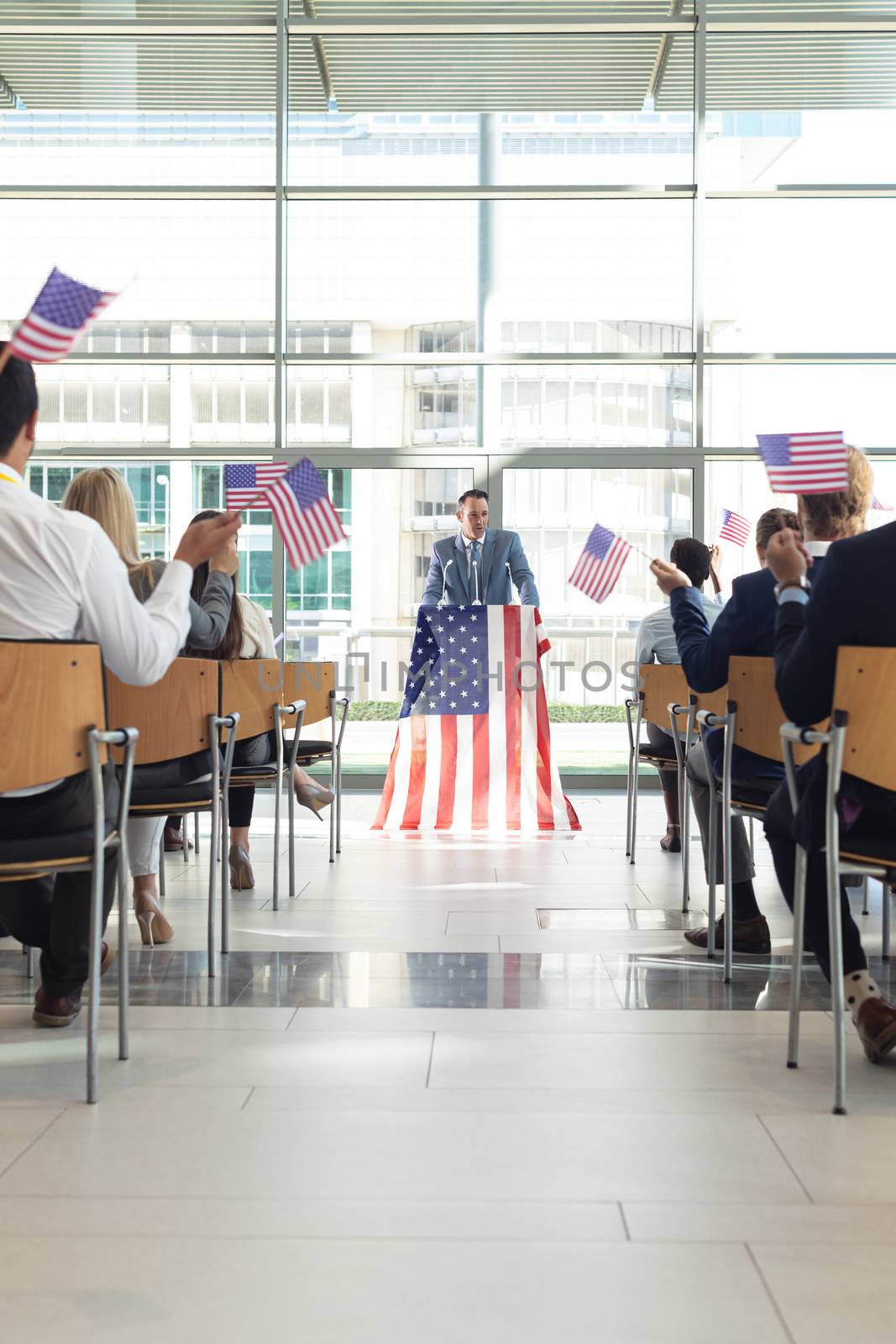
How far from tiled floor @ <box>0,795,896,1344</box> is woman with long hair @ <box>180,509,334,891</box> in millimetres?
842

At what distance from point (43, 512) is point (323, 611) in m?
5.96

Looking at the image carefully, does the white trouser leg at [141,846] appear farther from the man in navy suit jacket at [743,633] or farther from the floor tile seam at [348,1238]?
the floor tile seam at [348,1238]

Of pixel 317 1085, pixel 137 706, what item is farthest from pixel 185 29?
pixel 317 1085

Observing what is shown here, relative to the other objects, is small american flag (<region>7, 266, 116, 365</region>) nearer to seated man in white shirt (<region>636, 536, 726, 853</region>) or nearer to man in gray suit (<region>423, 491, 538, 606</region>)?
seated man in white shirt (<region>636, 536, 726, 853</region>)

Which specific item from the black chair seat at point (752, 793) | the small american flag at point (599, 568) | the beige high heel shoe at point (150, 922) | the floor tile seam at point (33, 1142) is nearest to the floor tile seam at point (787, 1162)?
the black chair seat at point (752, 793)

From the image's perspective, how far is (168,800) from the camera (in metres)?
3.32

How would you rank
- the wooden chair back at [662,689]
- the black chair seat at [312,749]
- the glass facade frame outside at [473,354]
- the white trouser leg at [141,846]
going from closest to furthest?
the white trouser leg at [141,846]
the wooden chair back at [662,689]
the black chair seat at [312,749]
the glass facade frame outside at [473,354]

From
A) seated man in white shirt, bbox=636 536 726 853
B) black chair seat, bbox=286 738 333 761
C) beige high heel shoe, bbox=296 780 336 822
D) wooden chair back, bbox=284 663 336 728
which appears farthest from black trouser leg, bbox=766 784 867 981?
beige high heel shoe, bbox=296 780 336 822

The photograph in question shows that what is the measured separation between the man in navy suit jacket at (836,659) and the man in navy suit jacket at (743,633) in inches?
10.9

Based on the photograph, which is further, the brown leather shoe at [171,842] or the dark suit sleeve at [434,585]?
the dark suit sleeve at [434,585]

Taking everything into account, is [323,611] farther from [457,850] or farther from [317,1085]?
[317,1085]

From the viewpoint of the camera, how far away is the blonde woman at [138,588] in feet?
11.6

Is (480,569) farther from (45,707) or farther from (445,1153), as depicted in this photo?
(445,1153)

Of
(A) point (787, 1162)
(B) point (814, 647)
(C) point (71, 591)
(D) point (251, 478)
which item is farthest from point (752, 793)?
(D) point (251, 478)
